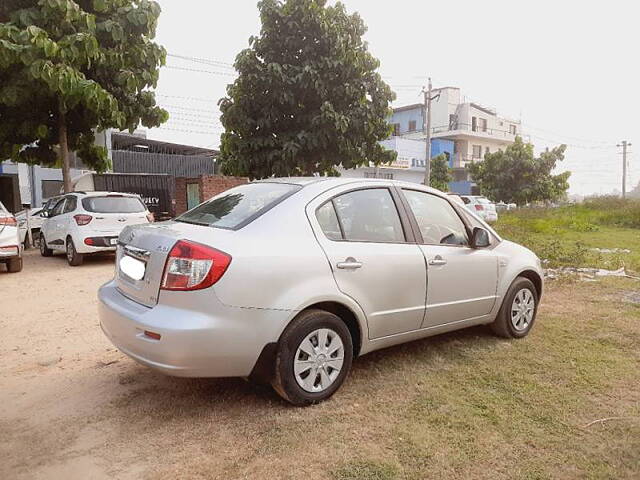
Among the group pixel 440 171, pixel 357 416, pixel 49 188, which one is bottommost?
pixel 357 416

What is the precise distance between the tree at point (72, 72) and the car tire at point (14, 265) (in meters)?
3.04

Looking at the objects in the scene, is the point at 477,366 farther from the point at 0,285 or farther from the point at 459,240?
the point at 0,285

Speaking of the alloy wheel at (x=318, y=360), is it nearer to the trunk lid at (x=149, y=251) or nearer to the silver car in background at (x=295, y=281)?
the silver car in background at (x=295, y=281)

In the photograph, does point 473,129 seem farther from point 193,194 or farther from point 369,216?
point 369,216

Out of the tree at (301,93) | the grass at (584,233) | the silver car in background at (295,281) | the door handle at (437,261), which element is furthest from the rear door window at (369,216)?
the tree at (301,93)

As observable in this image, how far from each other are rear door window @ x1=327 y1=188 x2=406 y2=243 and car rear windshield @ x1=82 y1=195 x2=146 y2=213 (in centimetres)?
686

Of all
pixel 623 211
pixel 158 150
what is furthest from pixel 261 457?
pixel 158 150

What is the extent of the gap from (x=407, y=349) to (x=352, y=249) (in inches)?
56.4

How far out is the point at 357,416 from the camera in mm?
3051

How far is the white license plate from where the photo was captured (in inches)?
122

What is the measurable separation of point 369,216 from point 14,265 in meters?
7.48

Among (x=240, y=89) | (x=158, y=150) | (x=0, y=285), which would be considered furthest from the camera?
(x=158, y=150)

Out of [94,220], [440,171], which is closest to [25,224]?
[94,220]

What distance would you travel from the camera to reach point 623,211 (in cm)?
1931
